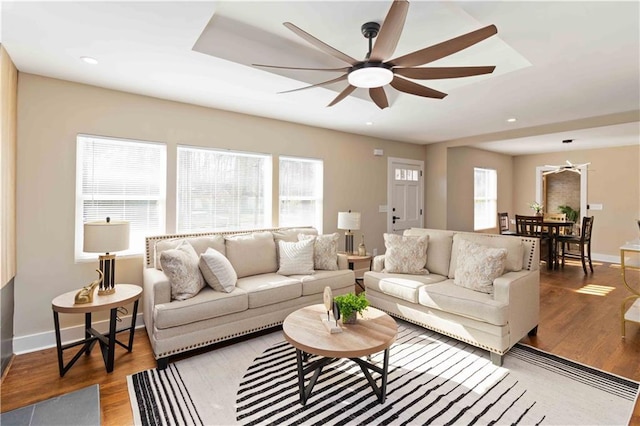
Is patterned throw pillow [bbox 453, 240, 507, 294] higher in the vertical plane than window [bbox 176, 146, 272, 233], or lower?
lower

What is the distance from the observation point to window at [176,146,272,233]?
3750 millimetres

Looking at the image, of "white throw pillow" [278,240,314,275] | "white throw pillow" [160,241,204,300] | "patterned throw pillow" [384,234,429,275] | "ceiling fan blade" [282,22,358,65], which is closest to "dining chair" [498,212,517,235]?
"patterned throw pillow" [384,234,429,275]

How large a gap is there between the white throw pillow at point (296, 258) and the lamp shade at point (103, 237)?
1637 mm

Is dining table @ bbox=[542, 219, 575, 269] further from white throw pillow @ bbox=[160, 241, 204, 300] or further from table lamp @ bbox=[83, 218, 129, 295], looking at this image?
table lamp @ bbox=[83, 218, 129, 295]

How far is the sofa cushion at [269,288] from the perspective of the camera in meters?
3.01

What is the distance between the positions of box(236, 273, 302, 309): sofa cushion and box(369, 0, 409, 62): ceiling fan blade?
2258 mm

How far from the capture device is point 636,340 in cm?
297

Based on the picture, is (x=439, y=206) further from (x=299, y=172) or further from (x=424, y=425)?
(x=424, y=425)

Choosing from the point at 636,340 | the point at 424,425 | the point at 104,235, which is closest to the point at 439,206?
the point at 636,340

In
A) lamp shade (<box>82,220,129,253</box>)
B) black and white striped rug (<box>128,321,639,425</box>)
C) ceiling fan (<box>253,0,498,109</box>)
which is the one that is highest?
ceiling fan (<box>253,0,498,109</box>)

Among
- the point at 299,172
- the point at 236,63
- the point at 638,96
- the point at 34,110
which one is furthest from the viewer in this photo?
the point at 299,172

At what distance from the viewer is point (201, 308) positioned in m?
2.68

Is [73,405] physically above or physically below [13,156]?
below

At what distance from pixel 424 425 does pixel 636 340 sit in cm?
265
